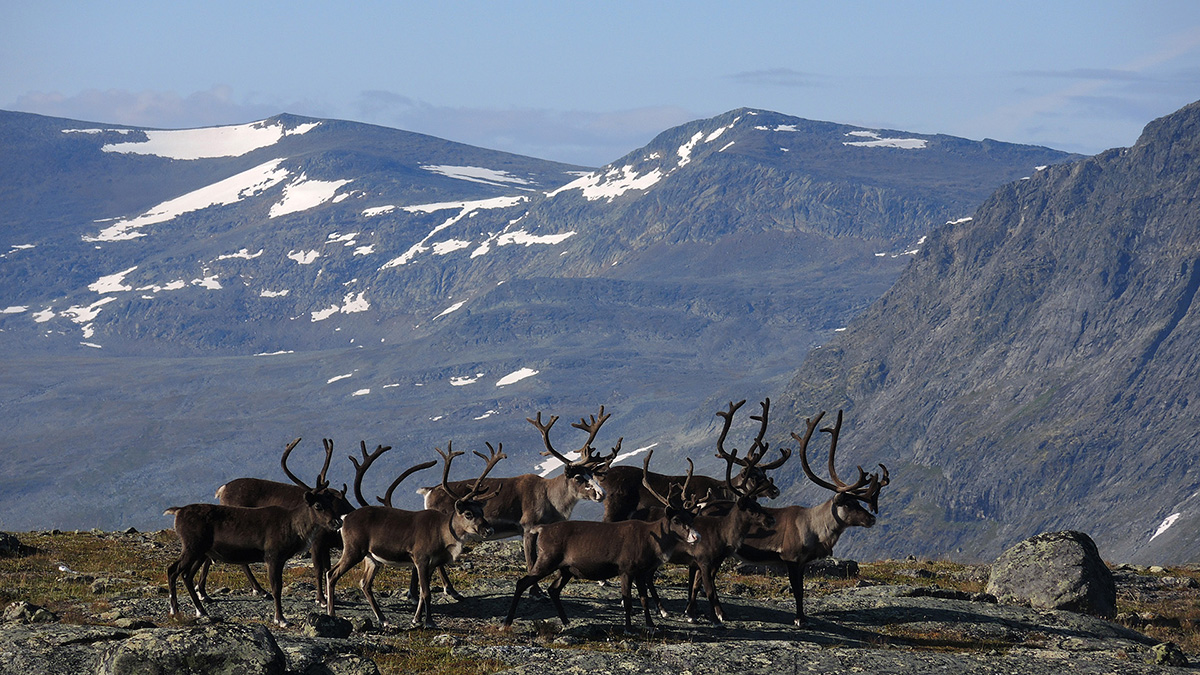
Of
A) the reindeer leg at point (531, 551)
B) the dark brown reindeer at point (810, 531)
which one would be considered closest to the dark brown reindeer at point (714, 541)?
the dark brown reindeer at point (810, 531)

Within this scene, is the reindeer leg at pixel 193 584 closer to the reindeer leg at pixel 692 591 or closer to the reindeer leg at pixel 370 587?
the reindeer leg at pixel 370 587

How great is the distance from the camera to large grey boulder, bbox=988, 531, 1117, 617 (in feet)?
118

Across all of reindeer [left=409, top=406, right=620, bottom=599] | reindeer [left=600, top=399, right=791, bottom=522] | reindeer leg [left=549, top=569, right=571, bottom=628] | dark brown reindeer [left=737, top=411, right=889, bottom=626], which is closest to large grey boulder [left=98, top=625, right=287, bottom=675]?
reindeer leg [left=549, top=569, right=571, bottom=628]

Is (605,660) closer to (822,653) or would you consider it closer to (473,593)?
(822,653)

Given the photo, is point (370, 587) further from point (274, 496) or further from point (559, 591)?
point (274, 496)

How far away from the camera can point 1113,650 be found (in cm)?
2766

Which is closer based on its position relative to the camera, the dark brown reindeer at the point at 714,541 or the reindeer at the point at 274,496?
the dark brown reindeer at the point at 714,541

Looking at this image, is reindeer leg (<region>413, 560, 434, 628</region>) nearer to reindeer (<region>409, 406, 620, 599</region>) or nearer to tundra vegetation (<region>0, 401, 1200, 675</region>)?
tundra vegetation (<region>0, 401, 1200, 675</region>)

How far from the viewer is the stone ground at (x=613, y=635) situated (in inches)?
883

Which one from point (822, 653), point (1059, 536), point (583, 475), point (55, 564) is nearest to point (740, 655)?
point (822, 653)

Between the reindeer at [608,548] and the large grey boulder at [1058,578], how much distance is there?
516 inches

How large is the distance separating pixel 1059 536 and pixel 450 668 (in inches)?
869

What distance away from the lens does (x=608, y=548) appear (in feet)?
94.5

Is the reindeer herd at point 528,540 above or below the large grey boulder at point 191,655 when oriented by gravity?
Answer: below
